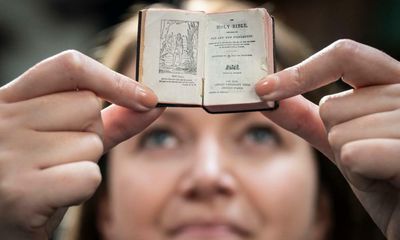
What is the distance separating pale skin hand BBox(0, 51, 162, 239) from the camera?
85 centimetres

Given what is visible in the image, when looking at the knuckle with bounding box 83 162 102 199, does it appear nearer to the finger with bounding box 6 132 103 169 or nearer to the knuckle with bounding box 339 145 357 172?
the finger with bounding box 6 132 103 169

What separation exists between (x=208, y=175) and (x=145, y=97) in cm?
37

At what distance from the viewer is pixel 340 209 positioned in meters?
1.50

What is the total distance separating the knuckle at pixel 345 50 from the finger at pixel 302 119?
12 cm

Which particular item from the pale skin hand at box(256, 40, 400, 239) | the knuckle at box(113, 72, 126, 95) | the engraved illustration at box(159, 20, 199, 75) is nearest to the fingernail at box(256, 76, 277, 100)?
the pale skin hand at box(256, 40, 400, 239)

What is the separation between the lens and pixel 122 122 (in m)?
0.93

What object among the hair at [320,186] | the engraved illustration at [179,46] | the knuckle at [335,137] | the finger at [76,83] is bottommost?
the hair at [320,186]

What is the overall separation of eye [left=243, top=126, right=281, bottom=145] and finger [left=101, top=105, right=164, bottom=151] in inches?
16.9

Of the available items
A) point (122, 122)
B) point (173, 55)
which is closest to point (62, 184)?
point (122, 122)

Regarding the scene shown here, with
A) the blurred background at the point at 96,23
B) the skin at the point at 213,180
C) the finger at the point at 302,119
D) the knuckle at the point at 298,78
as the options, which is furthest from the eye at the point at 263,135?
the blurred background at the point at 96,23

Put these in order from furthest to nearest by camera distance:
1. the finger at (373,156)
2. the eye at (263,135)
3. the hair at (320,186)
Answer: the hair at (320,186) < the eye at (263,135) < the finger at (373,156)

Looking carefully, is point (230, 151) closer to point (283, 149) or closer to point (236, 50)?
point (283, 149)

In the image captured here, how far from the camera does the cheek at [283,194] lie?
124cm

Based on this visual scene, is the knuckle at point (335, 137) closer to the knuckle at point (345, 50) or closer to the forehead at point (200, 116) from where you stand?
the knuckle at point (345, 50)
